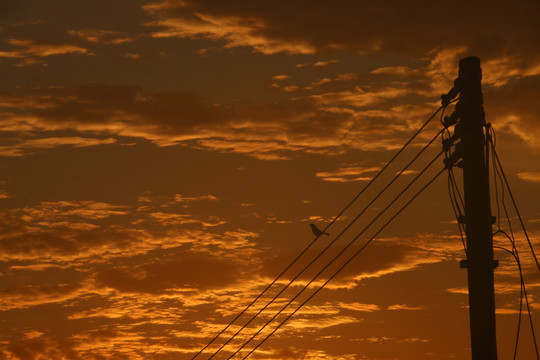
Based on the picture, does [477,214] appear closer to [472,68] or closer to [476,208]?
Answer: [476,208]

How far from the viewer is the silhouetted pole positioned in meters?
12.8

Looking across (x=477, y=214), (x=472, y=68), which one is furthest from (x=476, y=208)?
(x=472, y=68)

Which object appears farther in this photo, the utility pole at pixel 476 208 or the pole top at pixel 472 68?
the pole top at pixel 472 68

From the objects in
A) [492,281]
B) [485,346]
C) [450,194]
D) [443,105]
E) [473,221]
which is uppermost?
[443,105]

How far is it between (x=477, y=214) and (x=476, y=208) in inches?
4.5

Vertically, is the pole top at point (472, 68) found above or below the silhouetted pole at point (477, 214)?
above

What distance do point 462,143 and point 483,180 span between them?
31.6 inches

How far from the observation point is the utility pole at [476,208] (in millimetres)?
12766

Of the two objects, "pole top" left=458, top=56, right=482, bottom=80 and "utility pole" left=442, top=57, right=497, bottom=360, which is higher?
"pole top" left=458, top=56, right=482, bottom=80

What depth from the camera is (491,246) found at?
13.1 metres

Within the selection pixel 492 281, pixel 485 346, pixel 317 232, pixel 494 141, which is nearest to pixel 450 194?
pixel 494 141

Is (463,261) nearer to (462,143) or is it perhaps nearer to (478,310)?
(478,310)

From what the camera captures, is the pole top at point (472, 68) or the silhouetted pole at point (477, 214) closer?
the silhouetted pole at point (477, 214)

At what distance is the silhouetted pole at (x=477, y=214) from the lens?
12.8 meters
